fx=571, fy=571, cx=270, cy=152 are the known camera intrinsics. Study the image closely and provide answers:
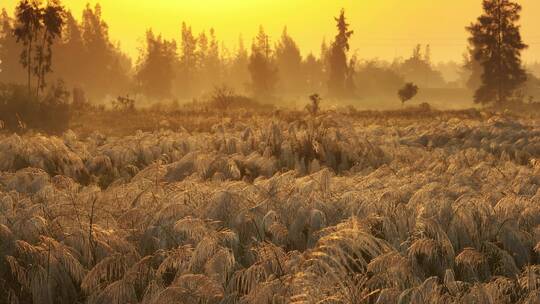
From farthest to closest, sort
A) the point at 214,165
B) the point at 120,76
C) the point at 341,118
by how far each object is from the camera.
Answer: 1. the point at 120,76
2. the point at 341,118
3. the point at 214,165

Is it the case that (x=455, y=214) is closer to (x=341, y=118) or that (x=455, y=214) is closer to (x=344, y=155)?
(x=344, y=155)

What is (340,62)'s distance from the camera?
79.7m

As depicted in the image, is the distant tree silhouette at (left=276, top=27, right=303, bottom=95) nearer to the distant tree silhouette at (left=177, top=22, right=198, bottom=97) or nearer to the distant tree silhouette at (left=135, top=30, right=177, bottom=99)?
the distant tree silhouette at (left=177, top=22, right=198, bottom=97)

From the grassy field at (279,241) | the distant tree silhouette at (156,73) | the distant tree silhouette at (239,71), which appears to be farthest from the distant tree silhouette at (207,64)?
the grassy field at (279,241)

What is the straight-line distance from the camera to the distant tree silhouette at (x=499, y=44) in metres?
50.4

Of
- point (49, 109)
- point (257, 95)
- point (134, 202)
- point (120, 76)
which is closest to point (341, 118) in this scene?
point (134, 202)

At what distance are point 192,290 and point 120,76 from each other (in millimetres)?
85014

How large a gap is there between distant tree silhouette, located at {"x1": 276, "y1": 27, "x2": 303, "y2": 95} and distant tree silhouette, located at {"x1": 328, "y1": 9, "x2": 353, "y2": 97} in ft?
51.9

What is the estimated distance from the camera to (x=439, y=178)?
8.05 m

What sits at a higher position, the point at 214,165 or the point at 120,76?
the point at 120,76

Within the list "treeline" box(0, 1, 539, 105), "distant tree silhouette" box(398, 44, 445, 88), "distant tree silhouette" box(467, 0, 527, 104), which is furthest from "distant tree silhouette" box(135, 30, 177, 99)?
"distant tree silhouette" box(398, 44, 445, 88)

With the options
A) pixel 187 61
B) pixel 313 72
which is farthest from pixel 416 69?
pixel 187 61

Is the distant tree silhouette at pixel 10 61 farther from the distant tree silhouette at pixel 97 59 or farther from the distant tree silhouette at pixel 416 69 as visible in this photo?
the distant tree silhouette at pixel 416 69

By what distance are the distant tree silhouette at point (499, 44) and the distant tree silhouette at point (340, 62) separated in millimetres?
26424
